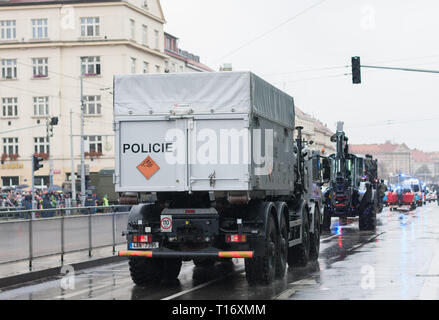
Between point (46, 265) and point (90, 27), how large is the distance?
5897 centimetres

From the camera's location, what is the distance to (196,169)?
1339cm

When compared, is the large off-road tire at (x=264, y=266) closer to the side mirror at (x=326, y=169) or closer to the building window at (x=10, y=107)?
the side mirror at (x=326, y=169)

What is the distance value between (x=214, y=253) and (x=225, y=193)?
3.15ft

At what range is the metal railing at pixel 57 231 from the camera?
1628 cm

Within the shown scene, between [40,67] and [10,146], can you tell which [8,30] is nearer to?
[40,67]

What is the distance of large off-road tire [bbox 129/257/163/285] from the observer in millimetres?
14148

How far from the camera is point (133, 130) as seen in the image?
13.7 metres

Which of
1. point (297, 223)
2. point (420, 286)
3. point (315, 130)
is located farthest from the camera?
point (315, 130)

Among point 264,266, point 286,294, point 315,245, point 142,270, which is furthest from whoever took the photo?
point 315,245

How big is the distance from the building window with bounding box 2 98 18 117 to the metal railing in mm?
55585

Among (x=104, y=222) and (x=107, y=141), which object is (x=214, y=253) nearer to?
(x=104, y=222)

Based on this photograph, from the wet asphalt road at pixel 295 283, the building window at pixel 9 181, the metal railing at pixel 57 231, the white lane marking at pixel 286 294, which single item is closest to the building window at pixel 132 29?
the building window at pixel 9 181

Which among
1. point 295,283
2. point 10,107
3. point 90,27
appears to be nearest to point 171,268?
point 295,283
